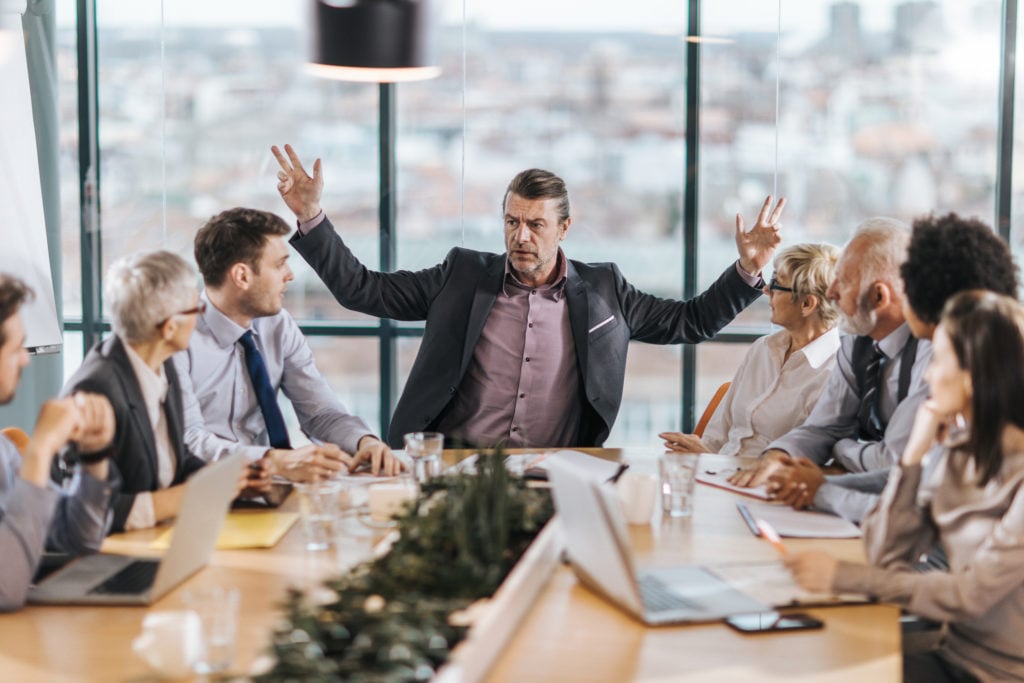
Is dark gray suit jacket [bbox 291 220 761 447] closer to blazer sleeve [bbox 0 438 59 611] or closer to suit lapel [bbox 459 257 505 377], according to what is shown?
suit lapel [bbox 459 257 505 377]

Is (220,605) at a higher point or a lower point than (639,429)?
higher

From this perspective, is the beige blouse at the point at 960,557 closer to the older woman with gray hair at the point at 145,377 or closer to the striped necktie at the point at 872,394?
the striped necktie at the point at 872,394

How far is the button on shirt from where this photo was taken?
4.12 metres

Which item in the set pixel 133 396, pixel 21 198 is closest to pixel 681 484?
pixel 133 396

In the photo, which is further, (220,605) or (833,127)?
(833,127)

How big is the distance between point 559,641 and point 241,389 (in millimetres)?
1791

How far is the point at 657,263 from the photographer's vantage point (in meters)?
5.64

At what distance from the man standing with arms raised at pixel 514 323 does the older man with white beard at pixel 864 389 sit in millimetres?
986

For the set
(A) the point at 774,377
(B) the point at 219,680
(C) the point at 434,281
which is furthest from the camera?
(C) the point at 434,281

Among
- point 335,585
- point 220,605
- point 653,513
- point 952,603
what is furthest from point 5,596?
point 952,603

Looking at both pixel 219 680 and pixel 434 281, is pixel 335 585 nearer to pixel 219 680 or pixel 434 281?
pixel 219 680

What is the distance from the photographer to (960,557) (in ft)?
7.01

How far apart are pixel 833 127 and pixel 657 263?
1.09 m

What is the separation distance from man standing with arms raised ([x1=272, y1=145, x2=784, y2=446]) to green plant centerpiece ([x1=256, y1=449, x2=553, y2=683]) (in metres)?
1.65
